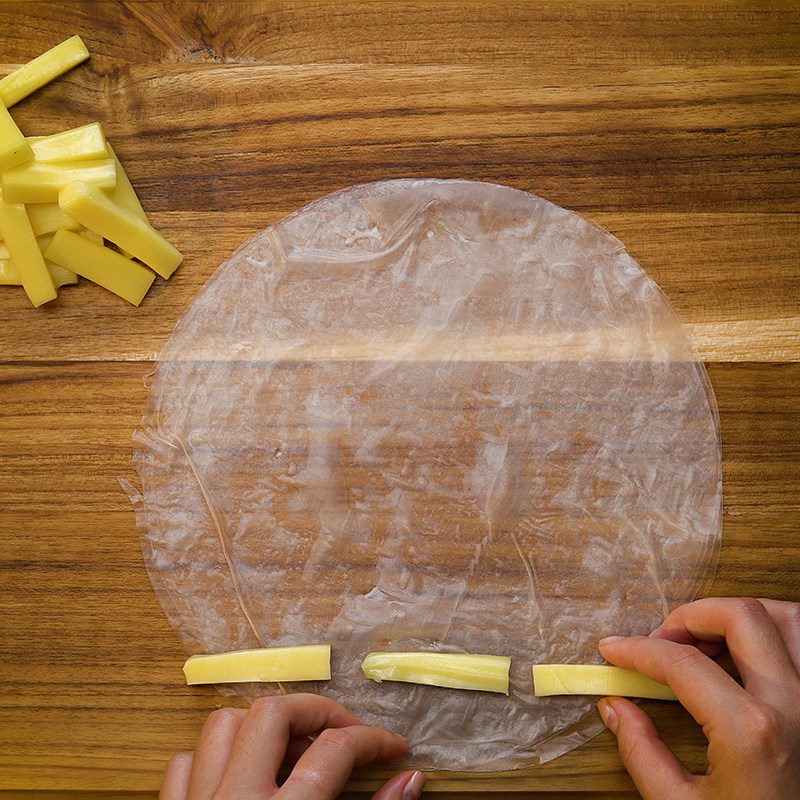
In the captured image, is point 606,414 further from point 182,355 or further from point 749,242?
point 182,355

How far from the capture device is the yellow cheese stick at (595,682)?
832mm

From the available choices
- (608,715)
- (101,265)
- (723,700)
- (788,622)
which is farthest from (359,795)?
(101,265)

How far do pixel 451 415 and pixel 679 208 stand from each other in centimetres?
36

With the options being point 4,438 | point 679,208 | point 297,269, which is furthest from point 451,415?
point 4,438

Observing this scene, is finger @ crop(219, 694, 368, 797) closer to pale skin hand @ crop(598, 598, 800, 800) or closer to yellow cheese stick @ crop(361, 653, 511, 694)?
yellow cheese stick @ crop(361, 653, 511, 694)

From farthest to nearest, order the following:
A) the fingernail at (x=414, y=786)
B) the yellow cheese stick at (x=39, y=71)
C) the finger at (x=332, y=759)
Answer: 1. the yellow cheese stick at (x=39, y=71)
2. the fingernail at (x=414, y=786)
3. the finger at (x=332, y=759)

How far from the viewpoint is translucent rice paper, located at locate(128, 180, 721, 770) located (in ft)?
2.83

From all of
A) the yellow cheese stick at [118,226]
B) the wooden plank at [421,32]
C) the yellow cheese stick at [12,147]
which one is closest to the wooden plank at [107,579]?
→ the yellow cheese stick at [118,226]

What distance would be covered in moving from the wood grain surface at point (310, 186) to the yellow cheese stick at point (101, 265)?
20 mm

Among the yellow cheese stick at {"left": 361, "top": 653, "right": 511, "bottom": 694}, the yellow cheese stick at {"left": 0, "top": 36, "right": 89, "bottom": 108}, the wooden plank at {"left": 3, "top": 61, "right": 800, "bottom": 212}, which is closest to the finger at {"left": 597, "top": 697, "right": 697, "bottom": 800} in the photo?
the yellow cheese stick at {"left": 361, "top": 653, "right": 511, "bottom": 694}

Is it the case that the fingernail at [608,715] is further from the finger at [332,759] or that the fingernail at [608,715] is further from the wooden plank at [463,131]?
the wooden plank at [463,131]

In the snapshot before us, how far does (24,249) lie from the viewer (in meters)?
0.88

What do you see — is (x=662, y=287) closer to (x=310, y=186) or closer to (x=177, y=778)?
(x=310, y=186)

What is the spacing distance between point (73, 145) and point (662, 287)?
71 centimetres
